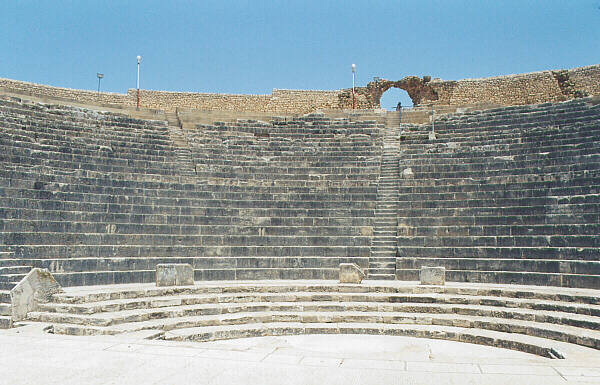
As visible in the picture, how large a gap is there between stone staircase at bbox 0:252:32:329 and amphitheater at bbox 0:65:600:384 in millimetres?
31

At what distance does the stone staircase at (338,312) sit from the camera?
24.8 feet

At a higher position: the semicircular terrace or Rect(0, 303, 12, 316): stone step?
the semicircular terrace

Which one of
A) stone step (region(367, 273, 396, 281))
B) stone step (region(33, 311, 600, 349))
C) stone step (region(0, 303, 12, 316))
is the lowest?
stone step (region(33, 311, 600, 349))

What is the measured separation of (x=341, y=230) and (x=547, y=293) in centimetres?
532

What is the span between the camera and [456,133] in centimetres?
1706

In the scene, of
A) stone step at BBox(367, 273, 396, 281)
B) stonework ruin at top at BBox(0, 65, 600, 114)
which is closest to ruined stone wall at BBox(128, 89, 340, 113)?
stonework ruin at top at BBox(0, 65, 600, 114)

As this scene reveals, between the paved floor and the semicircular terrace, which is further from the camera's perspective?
the semicircular terrace

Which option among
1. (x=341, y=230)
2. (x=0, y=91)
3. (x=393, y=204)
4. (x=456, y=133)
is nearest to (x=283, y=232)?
(x=341, y=230)

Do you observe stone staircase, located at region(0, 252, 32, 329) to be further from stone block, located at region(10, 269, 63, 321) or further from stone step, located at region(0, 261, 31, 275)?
stone block, located at region(10, 269, 63, 321)

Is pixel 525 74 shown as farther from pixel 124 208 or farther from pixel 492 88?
pixel 124 208

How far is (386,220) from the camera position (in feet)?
43.7

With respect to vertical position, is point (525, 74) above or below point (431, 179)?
above

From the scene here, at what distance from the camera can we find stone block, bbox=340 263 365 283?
34.3ft

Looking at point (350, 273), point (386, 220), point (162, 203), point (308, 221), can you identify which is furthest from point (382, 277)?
point (162, 203)
